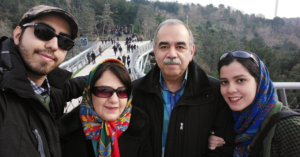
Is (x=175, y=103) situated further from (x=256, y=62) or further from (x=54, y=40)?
(x=54, y=40)

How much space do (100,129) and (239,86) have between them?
124 cm

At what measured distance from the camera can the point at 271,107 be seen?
5.28 feet

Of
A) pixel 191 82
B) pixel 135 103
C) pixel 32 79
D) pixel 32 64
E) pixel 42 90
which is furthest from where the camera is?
pixel 135 103

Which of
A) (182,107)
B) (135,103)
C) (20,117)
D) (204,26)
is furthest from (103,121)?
(204,26)

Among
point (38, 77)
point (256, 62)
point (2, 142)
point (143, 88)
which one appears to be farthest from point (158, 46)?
point (2, 142)

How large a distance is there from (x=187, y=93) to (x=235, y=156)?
71cm

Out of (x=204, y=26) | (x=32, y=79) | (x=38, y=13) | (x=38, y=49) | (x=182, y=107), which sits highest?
(x=204, y=26)

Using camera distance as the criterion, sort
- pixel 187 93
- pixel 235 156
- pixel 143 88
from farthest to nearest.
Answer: pixel 143 88
pixel 187 93
pixel 235 156

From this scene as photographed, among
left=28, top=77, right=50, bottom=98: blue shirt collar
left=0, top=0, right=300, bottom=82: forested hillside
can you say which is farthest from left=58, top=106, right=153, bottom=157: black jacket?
left=0, top=0, right=300, bottom=82: forested hillside

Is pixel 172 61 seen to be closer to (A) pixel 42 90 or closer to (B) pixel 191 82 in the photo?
(B) pixel 191 82

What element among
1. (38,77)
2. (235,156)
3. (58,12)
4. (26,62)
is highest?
(58,12)

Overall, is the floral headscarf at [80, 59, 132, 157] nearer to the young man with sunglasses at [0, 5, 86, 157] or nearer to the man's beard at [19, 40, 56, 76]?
the young man with sunglasses at [0, 5, 86, 157]

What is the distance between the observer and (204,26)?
2355 inches

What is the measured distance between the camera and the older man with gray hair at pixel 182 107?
74.5 inches
